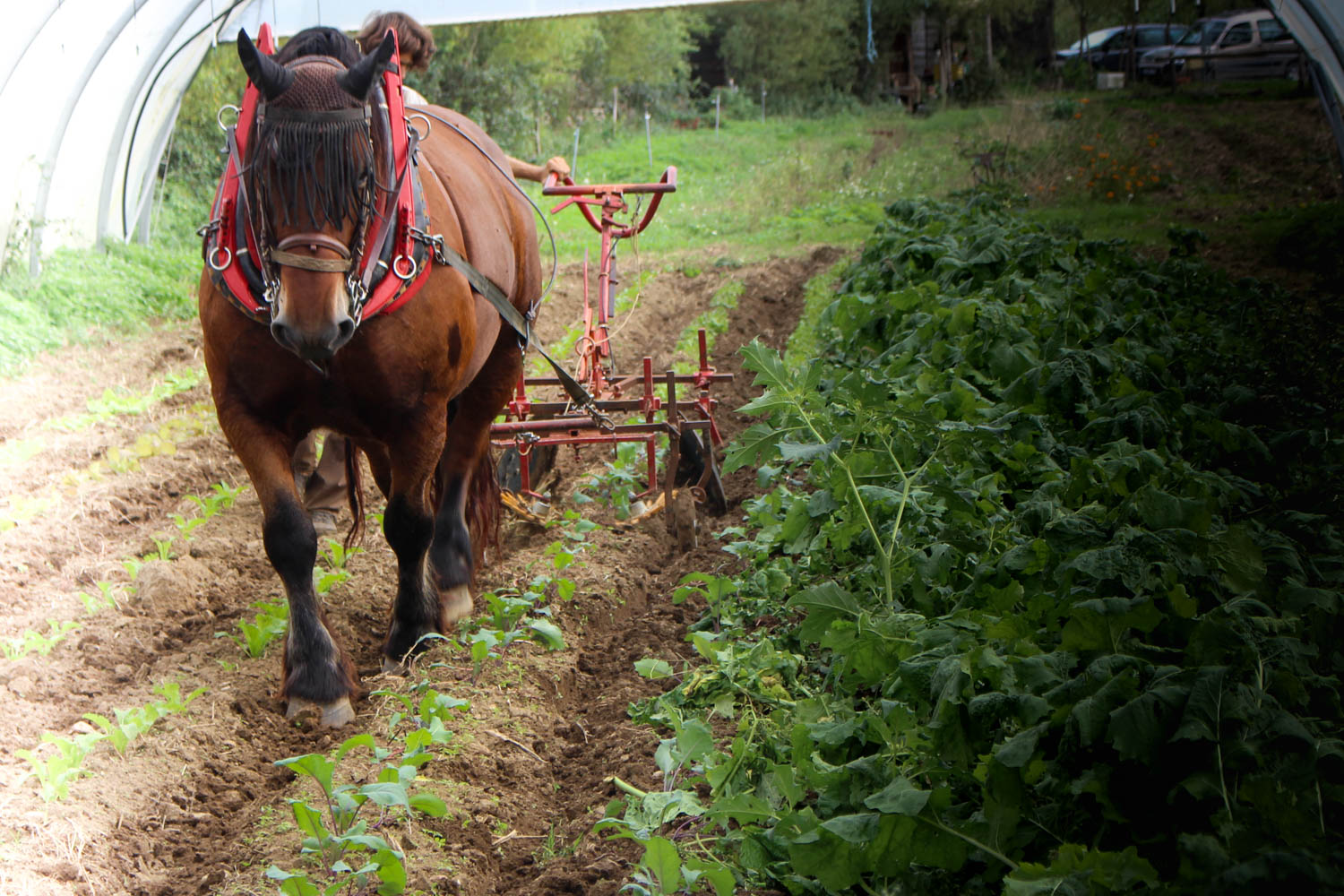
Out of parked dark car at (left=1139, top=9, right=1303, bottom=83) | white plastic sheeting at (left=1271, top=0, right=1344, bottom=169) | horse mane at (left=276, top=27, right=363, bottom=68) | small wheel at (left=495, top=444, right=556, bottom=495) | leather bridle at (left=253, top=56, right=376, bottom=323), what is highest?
parked dark car at (left=1139, top=9, right=1303, bottom=83)

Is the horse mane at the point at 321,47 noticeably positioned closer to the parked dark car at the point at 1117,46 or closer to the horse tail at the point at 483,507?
the horse tail at the point at 483,507

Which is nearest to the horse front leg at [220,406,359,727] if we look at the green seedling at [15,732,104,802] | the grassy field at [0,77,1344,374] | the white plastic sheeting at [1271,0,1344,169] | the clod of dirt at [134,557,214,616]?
the green seedling at [15,732,104,802]

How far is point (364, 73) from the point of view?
3477 mm

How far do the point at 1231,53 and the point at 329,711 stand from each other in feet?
75.7

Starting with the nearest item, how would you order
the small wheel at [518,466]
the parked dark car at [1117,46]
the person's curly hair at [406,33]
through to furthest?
the person's curly hair at [406,33] → the small wheel at [518,466] → the parked dark car at [1117,46]

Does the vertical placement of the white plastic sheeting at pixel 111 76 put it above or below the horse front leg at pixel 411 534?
above

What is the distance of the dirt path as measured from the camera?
9.98 ft

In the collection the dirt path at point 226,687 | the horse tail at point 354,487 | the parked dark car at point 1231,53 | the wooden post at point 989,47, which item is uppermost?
the wooden post at point 989,47

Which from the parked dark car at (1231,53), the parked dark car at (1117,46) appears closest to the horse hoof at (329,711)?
the parked dark car at (1231,53)

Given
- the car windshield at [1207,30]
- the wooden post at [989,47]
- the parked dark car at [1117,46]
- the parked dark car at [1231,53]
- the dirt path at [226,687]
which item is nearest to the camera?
the dirt path at [226,687]

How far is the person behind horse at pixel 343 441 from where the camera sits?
531 centimetres

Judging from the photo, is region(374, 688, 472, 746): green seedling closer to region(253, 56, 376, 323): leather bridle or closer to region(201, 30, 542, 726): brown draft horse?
region(201, 30, 542, 726): brown draft horse

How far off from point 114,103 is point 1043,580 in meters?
11.0

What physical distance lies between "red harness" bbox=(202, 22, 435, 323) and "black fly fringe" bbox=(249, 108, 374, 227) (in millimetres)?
132
